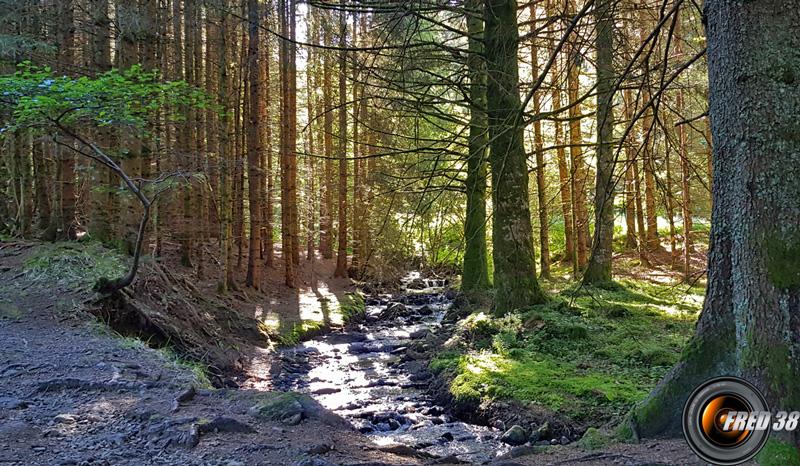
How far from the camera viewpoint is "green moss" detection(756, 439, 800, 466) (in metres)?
2.62

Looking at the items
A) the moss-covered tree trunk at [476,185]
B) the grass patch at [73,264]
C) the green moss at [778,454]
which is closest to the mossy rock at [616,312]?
the moss-covered tree trunk at [476,185]

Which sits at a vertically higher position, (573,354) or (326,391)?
(573,354)

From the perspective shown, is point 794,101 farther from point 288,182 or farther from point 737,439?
point 288,182

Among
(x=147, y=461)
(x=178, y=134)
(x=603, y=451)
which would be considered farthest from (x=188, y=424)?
(x=178, y=134)

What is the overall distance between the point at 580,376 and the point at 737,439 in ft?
11.6

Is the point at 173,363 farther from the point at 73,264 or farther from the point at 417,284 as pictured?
the point at 417,284

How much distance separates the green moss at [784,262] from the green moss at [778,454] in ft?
2.60

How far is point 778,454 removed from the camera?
2670 millimetres

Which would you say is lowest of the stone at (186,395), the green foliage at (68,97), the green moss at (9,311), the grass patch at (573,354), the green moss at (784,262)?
the grass patch at (573,354)

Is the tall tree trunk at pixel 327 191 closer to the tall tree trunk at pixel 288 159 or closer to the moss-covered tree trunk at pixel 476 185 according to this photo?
the tall tree trunk at pixel 288 159

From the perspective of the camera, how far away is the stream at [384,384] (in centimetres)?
566

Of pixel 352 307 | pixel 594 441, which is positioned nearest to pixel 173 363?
pixel 594 441

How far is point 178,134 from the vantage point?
1456cm

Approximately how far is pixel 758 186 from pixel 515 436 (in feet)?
11.3
